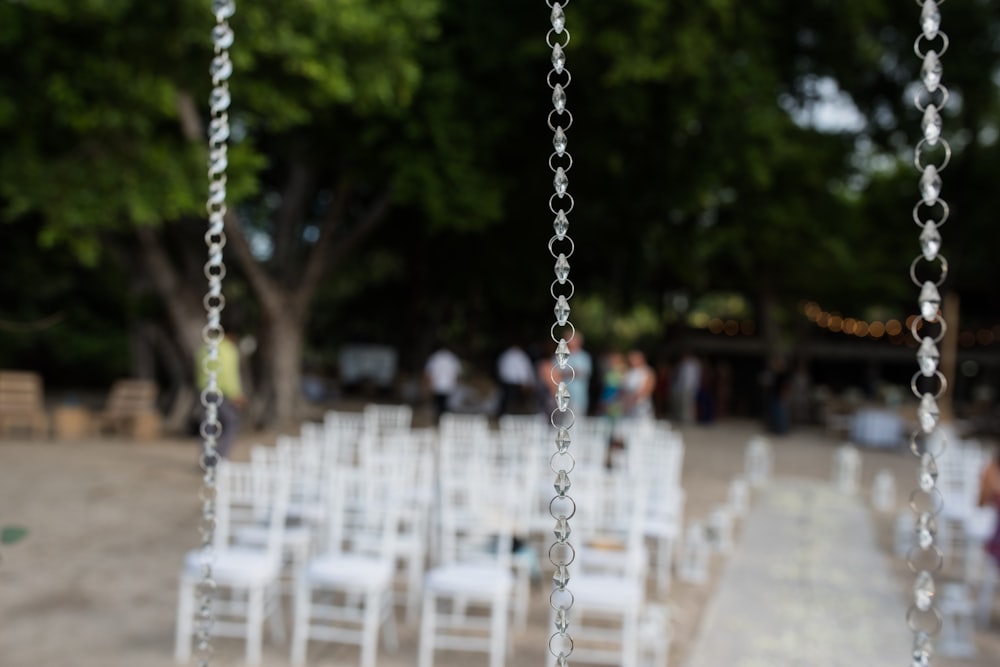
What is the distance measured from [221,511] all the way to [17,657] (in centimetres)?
124

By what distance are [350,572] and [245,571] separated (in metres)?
0.55

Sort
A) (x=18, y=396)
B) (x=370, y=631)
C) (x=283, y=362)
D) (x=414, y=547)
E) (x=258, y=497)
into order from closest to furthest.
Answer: (x=370, y=631) → (x=258, y=497) → (x=414, y=547) → (x=18, y=396) → (x=283, y=362)

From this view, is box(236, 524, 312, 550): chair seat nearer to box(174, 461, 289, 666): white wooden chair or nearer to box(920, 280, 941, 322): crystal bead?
box(174, 461, 289, 666): white wooden chair

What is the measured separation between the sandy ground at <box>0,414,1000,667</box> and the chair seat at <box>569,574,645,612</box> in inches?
25.4

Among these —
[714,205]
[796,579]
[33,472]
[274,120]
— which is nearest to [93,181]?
[274,120]

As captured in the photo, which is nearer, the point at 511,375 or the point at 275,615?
the point at 275,615

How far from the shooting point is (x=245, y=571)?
4.75 meters

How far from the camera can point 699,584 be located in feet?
22.5

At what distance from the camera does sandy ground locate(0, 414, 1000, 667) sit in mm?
4993

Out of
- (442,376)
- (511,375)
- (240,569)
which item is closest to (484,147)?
(442,376)

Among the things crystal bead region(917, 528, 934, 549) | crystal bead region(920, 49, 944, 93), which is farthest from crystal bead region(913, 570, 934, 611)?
crystal bead region(920, 49, 944, 93)

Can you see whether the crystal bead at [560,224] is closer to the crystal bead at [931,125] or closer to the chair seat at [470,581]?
the crystal bead at [931,125]

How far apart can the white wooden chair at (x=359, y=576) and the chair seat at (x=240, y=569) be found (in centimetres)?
21

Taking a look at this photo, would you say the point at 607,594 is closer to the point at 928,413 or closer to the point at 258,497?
the point at 258,497
